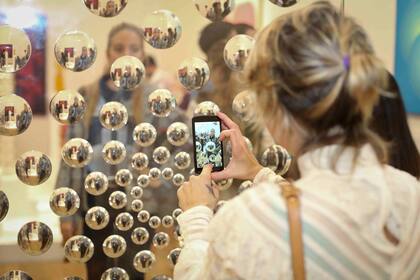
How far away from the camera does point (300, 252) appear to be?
2.27ft

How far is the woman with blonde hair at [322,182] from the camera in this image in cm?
70

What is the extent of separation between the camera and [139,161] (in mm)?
1102

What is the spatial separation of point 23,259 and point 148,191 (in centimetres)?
25

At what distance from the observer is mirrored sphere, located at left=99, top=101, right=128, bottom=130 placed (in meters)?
1.04

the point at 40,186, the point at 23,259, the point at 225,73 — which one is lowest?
the point at 23,259

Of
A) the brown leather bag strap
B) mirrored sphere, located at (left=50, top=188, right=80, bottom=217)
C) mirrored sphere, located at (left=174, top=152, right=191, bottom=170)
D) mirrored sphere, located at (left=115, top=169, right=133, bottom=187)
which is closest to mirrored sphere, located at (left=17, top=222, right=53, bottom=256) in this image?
mirrored sphere, located at (left=50, top=188, right=80, bottom=217)

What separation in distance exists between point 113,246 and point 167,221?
109 millimetres

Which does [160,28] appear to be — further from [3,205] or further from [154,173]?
[3,205]

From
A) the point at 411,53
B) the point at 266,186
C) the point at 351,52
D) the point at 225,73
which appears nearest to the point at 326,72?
the point at 351,52

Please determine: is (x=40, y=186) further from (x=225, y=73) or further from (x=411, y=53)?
(x=411, y=53)

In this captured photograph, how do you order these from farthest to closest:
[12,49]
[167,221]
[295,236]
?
[167,221] → [12,49] → [295,236]

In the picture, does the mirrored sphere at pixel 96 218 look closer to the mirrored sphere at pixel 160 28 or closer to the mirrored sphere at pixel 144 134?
the mirrored sphere at pixel 144 134

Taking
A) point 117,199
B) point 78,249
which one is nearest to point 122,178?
point 117,199

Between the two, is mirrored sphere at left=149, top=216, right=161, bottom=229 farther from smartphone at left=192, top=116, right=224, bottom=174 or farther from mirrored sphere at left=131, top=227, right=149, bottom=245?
smartphone at left=192, top=116, right=224, bottom=174
